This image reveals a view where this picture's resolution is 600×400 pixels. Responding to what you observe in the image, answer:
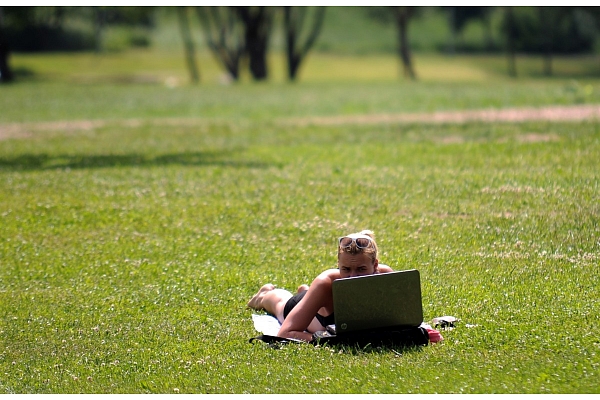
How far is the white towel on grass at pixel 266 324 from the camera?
8.08 meters

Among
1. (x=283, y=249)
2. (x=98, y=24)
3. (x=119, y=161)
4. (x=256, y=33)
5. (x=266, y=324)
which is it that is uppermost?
(x=98, y=24)

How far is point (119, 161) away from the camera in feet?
64.2

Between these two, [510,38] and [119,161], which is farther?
[510,38]

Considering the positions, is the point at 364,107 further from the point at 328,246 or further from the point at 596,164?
the point at 328,246

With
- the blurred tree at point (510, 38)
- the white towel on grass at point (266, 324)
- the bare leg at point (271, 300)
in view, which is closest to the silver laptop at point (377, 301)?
the white towel on grass at point (266, 324)

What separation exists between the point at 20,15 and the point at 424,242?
2273 inches

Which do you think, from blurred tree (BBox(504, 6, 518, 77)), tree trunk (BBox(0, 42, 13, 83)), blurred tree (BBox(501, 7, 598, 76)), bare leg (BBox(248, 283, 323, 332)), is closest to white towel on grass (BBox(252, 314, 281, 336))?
bare leg (BBox(248, 283, 323, 332))

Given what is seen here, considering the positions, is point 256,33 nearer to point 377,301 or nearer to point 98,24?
point 98,24

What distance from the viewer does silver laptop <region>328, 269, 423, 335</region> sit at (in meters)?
7.18

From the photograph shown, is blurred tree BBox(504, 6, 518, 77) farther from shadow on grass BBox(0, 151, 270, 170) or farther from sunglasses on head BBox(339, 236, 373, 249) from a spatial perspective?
sunglasses on head BBox(339, 236, 373, 249)

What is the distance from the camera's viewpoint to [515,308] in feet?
28.0

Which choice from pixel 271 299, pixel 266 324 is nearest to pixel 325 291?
pixel 266 324

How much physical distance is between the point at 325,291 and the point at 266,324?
3.38 feet

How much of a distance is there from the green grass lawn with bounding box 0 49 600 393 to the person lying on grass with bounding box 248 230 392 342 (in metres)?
0.31
